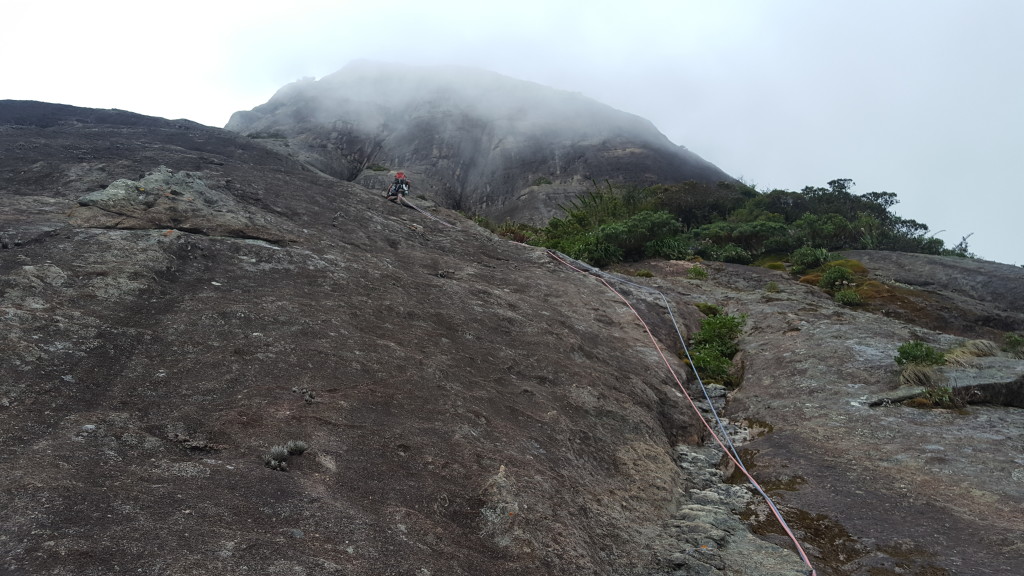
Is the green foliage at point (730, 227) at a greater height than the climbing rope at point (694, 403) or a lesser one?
greater

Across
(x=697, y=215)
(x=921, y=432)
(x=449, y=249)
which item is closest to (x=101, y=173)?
(x=449, y=249)

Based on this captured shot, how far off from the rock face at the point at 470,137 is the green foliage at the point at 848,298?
1459 inches

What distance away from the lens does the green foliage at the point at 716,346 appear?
13.9m

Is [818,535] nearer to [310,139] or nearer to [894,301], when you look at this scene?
[894,301]

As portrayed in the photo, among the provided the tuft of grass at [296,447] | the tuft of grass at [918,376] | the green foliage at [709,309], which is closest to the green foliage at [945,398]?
the tuft of grass at [918,376]

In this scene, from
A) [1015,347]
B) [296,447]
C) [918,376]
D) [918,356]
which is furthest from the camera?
[1015,347]

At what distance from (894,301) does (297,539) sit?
23.4 meters

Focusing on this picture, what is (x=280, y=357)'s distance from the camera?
7.13 metres

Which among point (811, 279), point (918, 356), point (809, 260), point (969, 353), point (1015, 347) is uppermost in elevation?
point (809, 260)

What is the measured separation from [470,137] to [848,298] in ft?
205

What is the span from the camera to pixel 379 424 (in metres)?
6.36

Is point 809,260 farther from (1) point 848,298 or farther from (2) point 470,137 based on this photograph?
(2) point 470,137

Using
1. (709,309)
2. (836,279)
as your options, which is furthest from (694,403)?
(836,279)

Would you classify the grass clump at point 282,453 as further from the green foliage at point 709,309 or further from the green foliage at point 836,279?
the green foliage at point 836,279
